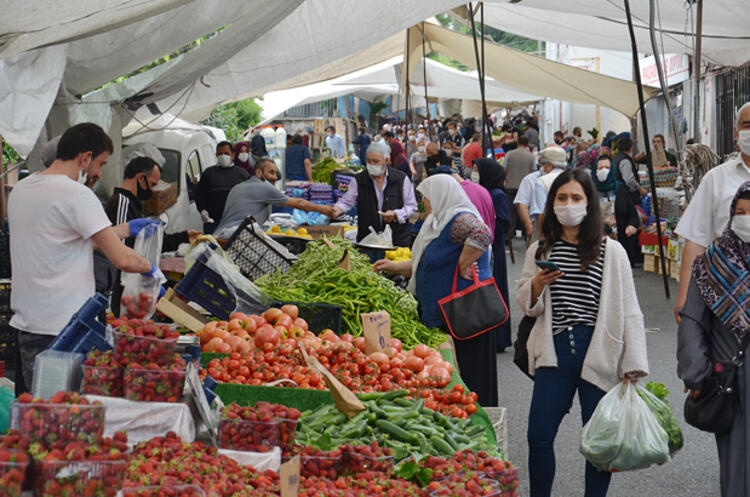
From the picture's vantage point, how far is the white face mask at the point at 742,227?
4547 mm

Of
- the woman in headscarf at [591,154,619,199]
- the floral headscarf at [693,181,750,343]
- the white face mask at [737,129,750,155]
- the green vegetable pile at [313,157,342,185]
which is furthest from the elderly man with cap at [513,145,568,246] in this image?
the green vegetable pile at [313,157,342,185]

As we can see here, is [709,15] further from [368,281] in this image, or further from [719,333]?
[719,333]

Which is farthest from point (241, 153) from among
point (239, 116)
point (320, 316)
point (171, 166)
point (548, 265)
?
point (239, 116)

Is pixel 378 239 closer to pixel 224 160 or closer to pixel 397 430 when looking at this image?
pixel 224 160

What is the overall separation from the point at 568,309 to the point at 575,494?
5.09ft

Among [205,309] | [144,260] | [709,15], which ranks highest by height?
[709,15]

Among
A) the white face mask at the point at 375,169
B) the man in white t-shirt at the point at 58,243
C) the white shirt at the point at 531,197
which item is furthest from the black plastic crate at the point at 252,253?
the white shirt at the point at 531,197

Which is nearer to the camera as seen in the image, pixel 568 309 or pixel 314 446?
pixel 314 446

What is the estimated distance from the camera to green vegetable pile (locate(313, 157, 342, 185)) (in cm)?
2047

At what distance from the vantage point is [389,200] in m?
10.9

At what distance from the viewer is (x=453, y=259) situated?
700 cm

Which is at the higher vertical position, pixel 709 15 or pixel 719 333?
pixel 709 15

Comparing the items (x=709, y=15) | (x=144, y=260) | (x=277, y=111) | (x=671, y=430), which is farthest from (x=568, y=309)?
(x=277, y=111)

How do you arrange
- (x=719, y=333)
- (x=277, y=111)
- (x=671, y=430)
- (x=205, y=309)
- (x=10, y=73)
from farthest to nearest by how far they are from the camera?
(x=277, y=111) → (x=205, y=309) → (x=10, y=73) → (x=671, y=430) → (x=719, y=333)
